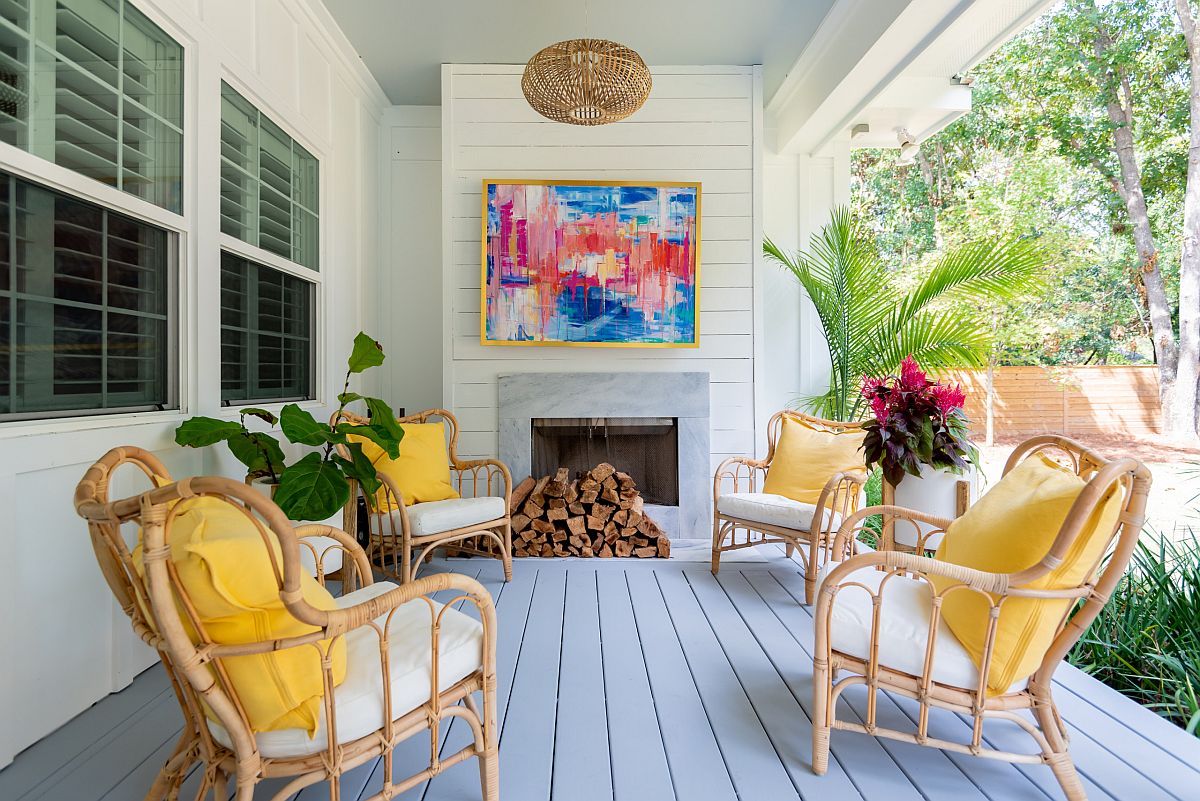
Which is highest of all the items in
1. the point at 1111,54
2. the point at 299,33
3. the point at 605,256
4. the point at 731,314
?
the point at 1111,54

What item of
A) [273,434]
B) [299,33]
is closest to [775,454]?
[273,434]

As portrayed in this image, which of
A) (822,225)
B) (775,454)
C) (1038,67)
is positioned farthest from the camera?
(1038,67)

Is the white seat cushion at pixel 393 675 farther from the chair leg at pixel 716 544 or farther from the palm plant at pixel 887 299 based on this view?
the palm plant at pixel 887 299

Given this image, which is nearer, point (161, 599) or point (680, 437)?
point (161, 599)

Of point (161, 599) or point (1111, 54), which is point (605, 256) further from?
point (1111, 54)

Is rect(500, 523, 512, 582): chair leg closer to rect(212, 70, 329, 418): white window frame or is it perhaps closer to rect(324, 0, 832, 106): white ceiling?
rect(212, 70, 329, 418): white window frame

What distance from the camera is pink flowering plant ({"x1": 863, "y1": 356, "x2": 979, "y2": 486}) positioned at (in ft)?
7.80

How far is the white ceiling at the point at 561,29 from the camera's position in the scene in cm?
321

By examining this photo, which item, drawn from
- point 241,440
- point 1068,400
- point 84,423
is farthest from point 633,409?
point 1068,400

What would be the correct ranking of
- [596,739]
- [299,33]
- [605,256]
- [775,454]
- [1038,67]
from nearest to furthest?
[596,739] → [299,33] → [775,454] → [605,256] → [1038,67]

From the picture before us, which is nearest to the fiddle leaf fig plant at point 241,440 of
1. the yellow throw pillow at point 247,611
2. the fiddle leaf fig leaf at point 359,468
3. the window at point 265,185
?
the fiddle leaf fig leaf at point 359,468

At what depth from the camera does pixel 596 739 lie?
5.55 ft

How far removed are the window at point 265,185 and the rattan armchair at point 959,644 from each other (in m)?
2.80

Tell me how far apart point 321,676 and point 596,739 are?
84cm
